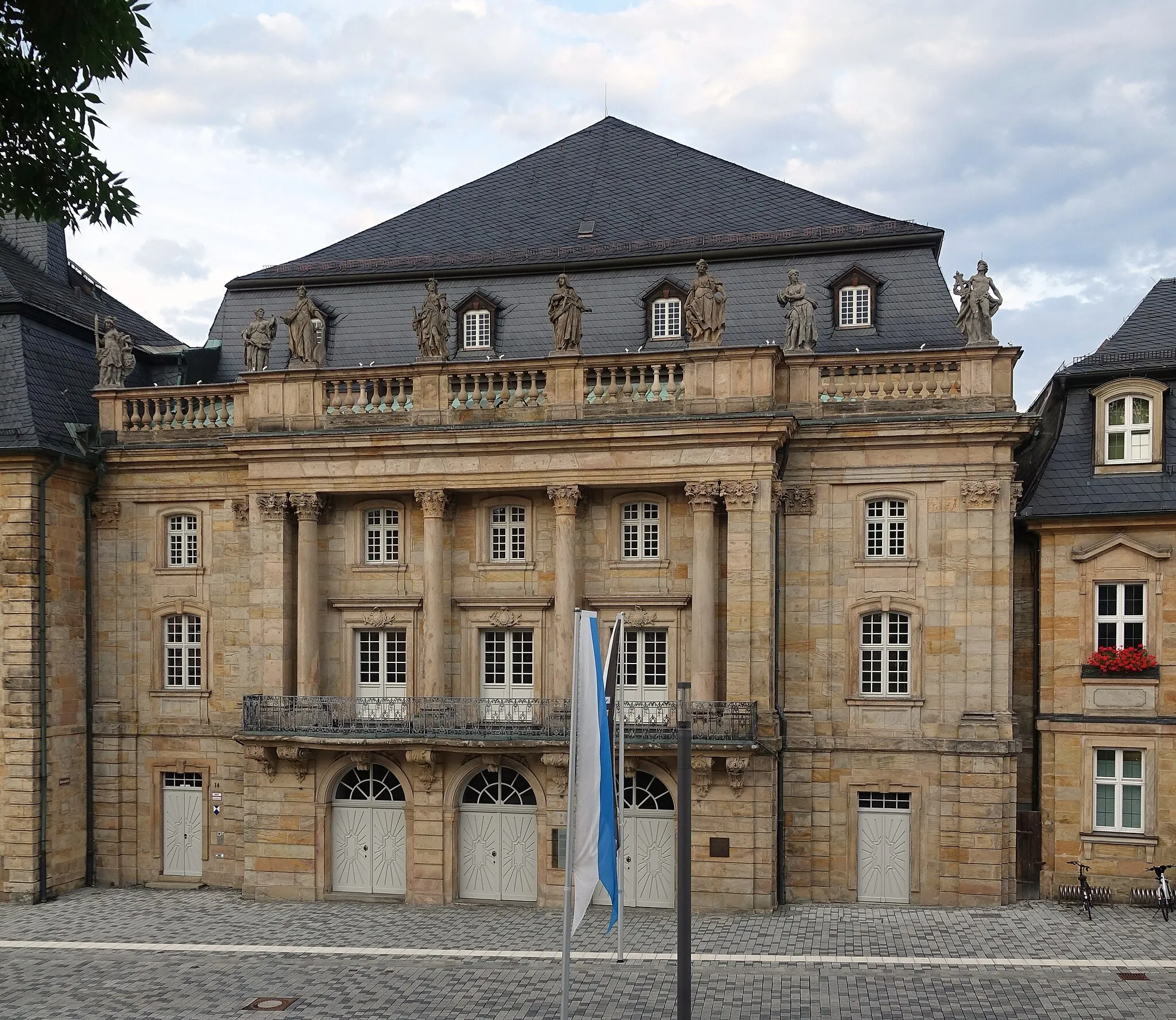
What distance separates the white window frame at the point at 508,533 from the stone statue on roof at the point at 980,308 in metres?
10.4

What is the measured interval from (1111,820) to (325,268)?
22428 millimetres

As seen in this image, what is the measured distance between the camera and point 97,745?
2781 cm

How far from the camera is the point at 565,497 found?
24.8m

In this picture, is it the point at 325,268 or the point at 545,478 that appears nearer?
the point at 545,478

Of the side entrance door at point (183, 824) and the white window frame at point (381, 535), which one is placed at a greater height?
the white window frame at point (381, 535)

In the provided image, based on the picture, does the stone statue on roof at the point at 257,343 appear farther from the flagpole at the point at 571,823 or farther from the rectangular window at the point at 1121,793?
the rectangular window at the point at 1121,793

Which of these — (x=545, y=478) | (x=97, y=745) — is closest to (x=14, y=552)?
(x=97, y=745)

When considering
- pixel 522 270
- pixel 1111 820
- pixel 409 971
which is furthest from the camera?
pixel 522 270

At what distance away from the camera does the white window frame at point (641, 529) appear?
83.7 ft

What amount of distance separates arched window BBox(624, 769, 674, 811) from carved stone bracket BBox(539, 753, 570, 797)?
1.39 m

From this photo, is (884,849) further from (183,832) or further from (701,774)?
(183,832)

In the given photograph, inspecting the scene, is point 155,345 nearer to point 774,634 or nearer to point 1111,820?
point 774,634

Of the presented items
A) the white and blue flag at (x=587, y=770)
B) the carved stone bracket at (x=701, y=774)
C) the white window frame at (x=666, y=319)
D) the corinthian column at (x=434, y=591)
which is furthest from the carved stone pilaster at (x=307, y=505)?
the white and blue flag at (x=587, y=770)

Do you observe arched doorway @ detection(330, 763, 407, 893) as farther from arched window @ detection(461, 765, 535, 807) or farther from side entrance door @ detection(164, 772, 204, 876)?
side entrance door @ detection(164, 772, 204, 876)
